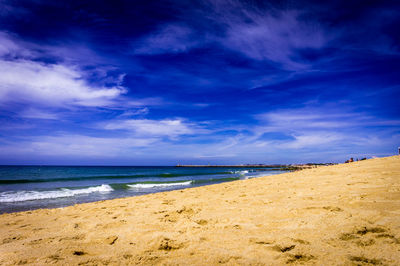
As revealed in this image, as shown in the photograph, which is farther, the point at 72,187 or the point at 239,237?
the point at 72,187

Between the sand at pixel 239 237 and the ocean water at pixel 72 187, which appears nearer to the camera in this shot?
the sand at pixel 239 237

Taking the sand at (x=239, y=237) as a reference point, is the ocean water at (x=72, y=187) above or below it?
below

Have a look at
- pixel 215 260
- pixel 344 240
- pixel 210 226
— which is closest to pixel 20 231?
pixel 210 226

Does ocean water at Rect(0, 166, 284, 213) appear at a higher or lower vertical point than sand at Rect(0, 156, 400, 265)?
lower

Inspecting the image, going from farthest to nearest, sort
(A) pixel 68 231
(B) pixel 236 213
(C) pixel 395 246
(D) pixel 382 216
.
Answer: (B) pixel 236 213, (A) pixel 68 231, (D) pixel 382 216, (C) pixel 395 246

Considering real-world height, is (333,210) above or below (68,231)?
above

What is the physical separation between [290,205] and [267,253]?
2124 millimetres

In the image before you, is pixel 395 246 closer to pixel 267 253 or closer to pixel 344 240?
pixel 344 240

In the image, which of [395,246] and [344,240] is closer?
[395,246]

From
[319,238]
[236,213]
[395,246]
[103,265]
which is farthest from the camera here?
[236,213]

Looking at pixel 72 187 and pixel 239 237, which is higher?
pixel 239 237

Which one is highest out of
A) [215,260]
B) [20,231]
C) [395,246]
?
[395,246]

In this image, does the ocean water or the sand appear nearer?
the sand

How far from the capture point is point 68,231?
3.93 metres
